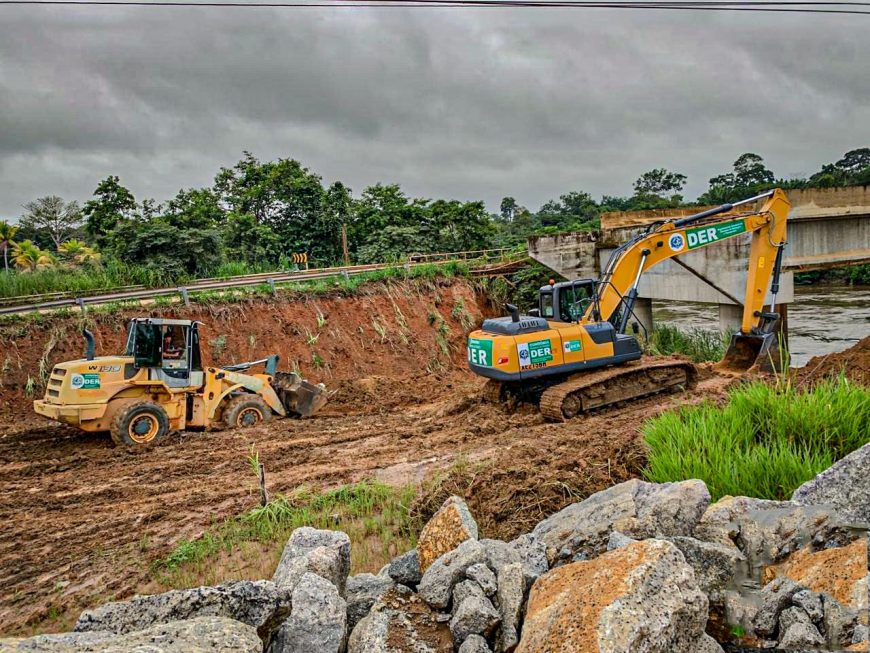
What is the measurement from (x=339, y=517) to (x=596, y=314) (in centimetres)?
680

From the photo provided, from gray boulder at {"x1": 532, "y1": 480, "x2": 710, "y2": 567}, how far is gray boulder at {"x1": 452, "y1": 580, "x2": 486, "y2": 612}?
0.75 meters

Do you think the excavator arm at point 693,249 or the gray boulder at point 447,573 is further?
the excavator arm at point 693,249

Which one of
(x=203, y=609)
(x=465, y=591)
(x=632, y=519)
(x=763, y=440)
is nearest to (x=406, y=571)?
(x=465, y=591)

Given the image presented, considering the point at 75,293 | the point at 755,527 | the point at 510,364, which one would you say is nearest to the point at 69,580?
the point at 755,527

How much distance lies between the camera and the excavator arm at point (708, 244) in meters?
11.9

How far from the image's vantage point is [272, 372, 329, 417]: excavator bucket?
1268 cm

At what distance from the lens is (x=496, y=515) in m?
6.02

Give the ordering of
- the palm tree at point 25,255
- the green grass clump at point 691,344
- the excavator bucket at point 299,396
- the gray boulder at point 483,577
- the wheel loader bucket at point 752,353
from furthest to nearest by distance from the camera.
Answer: the palm tree at point 25,255
the green grass clump at point 691,344
the excavator bucket at point 299,396
the wheel loader bucket at point 752,353
the gray boulder at point 483,577

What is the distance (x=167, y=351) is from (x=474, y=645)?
9266mm

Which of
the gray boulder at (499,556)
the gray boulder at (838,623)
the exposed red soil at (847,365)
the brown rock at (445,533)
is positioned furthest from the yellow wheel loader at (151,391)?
the gray boulder at (838,623)

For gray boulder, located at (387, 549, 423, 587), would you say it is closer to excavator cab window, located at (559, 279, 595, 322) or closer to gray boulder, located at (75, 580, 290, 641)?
gray boulder, located at (75, 580, 290, 641)

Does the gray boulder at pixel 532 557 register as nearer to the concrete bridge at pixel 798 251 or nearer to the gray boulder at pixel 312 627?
the gray boulder at pixel 312 627

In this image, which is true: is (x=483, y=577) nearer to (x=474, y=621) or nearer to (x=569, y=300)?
(x=474, y=621)

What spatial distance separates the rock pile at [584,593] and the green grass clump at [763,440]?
26.0 inches
